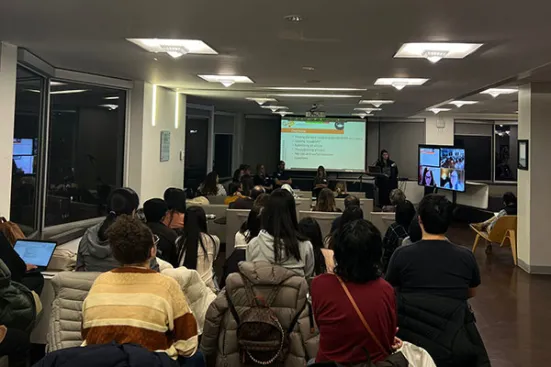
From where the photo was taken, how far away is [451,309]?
2.26 metres

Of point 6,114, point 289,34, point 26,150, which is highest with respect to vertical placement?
point 289,34

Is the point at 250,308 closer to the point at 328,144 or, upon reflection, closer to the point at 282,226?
the point at 282,226

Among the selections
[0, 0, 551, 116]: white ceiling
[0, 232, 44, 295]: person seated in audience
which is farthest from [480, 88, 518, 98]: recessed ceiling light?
[0, 232, 44, 295]: person seated in audience

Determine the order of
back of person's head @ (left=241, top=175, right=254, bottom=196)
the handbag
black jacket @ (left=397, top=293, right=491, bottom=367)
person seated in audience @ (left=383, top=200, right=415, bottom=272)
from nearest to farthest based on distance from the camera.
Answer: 1. the handbag
2. black jacket @ (left=397, top=293, right=491, bottom=367)
3. person seated in audience @ (left=383, top=200, right=415, bottom=272)
4. back of person's head @ (left=241, top=175, right=254, bottom=196)

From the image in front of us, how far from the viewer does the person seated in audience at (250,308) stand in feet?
7.82

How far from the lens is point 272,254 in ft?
9.57

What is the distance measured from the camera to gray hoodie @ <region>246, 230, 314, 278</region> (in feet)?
9.57

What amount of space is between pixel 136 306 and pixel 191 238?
156cm

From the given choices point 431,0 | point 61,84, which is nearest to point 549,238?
point 431,0

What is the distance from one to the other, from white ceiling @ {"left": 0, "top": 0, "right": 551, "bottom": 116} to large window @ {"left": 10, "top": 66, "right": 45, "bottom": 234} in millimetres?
425

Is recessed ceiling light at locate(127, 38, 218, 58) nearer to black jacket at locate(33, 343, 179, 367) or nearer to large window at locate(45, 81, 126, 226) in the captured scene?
large window at locate(45, 81, 126, 226)

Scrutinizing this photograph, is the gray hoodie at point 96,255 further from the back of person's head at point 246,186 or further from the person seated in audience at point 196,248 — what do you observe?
the back of person's head at point 246,186

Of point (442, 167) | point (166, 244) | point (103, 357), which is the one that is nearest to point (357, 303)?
point (103, 357)

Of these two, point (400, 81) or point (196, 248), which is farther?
point (400, 81)
